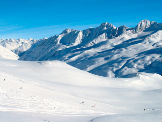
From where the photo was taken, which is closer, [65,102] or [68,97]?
[65,102]

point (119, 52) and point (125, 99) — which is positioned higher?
point (119, 52)

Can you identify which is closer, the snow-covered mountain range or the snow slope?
the snow slope

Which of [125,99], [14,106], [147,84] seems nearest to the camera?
[14,106]

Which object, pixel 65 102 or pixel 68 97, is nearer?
pixel 65 102

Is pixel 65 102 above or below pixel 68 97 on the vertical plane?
below

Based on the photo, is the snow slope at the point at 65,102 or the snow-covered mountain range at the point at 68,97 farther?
the snow-covered mountain range at the point at 68,97

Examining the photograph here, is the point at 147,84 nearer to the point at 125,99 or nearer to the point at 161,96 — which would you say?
the point at 161,96

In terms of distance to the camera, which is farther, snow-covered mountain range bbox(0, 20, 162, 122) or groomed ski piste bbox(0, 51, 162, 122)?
snow-covered mountain range bbox(0, 20, 162, 122)

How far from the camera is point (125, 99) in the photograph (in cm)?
2362

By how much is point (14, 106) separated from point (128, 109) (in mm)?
10125

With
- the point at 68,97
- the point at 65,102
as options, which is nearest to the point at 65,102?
the point at 65,102

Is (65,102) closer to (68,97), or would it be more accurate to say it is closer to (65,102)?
(65,102)

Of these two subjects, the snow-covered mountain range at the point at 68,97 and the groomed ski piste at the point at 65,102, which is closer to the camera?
the groomed ski piste at the point at 65,102

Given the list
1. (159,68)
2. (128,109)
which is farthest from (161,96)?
(159,68)
